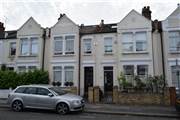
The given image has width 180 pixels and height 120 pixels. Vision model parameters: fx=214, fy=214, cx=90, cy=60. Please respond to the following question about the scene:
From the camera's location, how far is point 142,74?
21.4m

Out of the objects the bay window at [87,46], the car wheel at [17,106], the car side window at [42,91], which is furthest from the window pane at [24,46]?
the car side window at [42,91]

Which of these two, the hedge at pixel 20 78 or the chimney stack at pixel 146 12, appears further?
the chimney stack at pixel 146 12

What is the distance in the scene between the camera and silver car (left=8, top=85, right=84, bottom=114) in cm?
1312

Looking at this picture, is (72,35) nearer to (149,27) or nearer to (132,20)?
(132,20)

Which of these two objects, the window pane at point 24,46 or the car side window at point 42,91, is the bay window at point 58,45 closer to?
the window pane at point 24,46

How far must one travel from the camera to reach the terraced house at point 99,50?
21141 millimetres

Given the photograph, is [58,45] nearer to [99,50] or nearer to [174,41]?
[99,50]

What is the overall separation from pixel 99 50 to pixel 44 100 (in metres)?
10.8

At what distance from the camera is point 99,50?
75.3 ft

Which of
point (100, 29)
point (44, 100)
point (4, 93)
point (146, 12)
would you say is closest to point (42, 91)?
point (44, 100)

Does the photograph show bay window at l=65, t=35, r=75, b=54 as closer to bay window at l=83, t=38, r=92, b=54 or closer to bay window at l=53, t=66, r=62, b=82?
bay window at l=83, t=38, r=92, b=54

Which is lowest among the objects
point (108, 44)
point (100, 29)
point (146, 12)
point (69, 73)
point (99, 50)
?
point (69, 73)

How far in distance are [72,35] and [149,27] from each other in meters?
8.30

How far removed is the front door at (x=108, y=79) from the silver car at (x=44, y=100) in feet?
28.4
